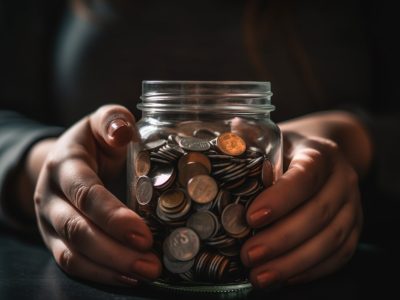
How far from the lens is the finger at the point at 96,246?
689mm

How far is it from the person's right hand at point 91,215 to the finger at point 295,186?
0.13m

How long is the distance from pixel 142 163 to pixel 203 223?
12 centimetres

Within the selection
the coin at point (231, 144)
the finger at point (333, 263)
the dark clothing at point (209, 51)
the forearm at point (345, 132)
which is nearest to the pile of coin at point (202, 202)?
the coin at point (231, 144)

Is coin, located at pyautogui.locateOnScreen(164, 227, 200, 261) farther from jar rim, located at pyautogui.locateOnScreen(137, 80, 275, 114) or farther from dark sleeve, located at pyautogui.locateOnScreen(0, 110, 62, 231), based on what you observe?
dark sleeve, located at pyautogui.locateOnScreen(0, 110, 62, 231)

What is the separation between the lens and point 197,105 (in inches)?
29.6

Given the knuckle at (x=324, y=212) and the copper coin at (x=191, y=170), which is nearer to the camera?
the copper coin at (x=191, y=170)

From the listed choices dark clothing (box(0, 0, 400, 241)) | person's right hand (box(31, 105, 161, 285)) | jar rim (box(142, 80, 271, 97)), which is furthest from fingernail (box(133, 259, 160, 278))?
dark clothing (box(0, 0, 400, 241))

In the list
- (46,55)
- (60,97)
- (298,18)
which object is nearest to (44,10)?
(46,55)

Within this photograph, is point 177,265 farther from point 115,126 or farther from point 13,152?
point 13,152

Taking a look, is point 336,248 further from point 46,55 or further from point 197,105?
point 46,55

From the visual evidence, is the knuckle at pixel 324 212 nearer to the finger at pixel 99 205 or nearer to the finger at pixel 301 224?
the finger at pixel 301 224

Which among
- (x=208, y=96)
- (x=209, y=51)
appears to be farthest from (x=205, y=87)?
(x=209, y=51)

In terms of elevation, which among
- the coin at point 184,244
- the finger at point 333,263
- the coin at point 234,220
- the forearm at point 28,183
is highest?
the coin at point 234,220

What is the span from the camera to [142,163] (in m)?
0.75
